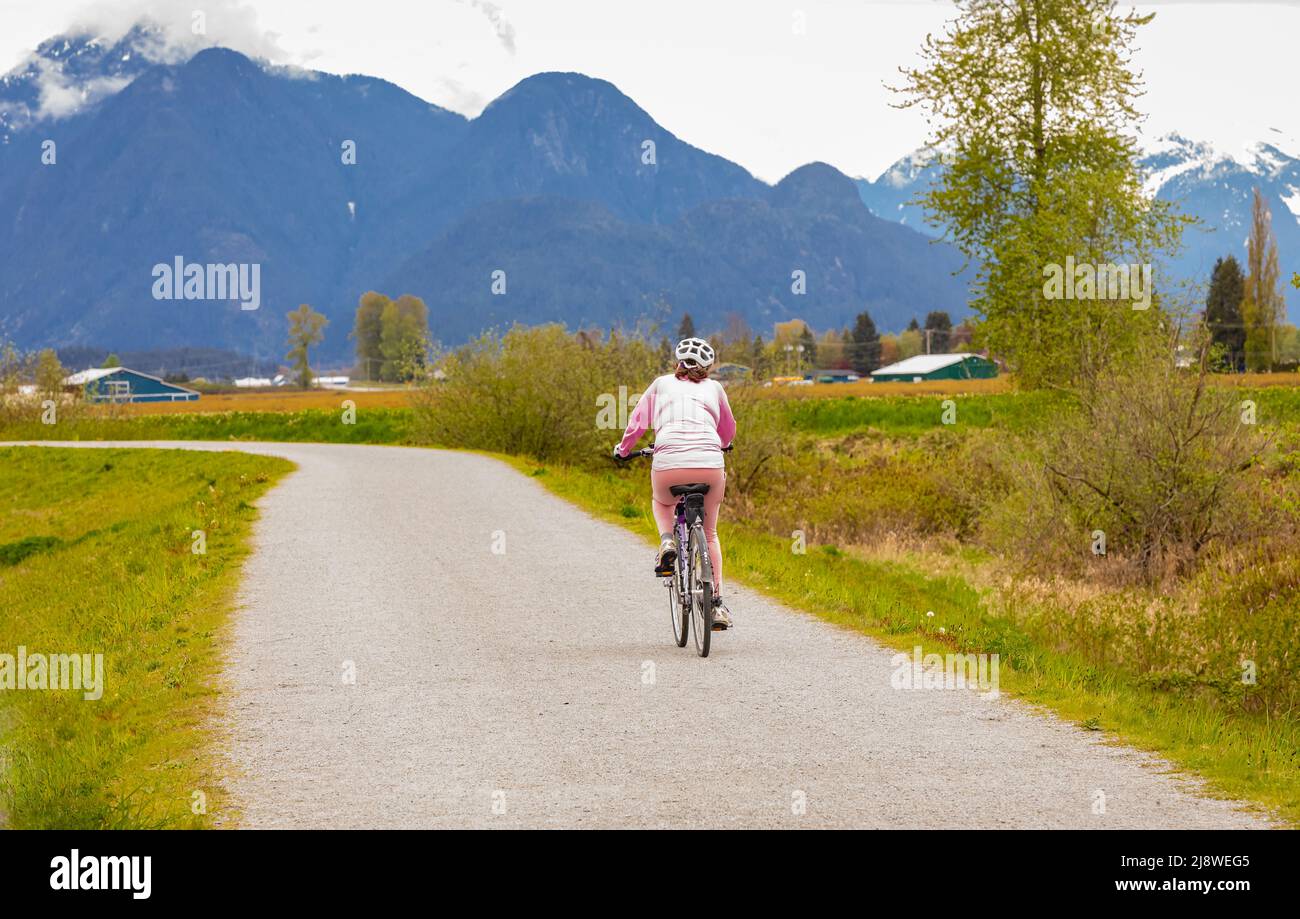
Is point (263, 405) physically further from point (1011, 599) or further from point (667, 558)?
point (667, 558)

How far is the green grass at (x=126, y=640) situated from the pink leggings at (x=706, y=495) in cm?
385

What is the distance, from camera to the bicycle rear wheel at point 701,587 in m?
11.2

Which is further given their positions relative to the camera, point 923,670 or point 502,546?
point 502,546

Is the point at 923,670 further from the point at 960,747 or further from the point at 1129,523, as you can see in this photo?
the point at 1129,523

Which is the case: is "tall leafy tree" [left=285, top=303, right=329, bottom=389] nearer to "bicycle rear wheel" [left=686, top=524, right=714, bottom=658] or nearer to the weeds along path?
the weeds along path

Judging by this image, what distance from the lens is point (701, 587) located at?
11.4 meters

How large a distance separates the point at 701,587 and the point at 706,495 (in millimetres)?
756

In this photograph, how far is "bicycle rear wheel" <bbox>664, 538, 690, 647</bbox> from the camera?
38.2ft

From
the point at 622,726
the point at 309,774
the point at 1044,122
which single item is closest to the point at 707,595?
the point at 622,726

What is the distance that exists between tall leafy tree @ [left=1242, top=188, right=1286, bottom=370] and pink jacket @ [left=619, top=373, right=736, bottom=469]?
319 ft

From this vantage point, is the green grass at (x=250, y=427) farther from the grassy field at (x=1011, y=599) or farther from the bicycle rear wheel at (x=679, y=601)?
the bicycle rear wheel at (x=679, y=601)

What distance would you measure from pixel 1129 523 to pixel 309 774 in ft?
56.7

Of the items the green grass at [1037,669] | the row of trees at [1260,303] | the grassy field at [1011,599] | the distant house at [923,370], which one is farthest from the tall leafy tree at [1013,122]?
the distant house at [923,370]

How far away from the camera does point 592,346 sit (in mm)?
40594
